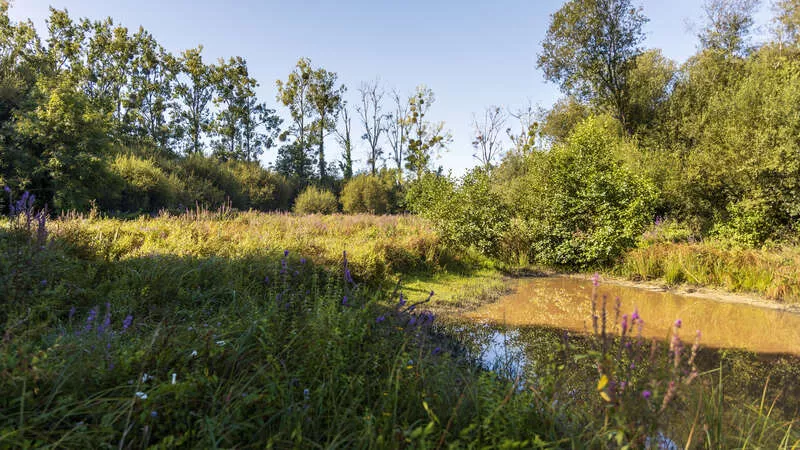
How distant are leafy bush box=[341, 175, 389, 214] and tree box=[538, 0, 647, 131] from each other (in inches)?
483

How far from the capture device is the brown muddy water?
5148mm

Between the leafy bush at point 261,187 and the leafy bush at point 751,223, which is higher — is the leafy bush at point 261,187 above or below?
above

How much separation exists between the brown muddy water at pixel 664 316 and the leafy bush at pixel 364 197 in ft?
54.8

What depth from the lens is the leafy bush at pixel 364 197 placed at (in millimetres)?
24047

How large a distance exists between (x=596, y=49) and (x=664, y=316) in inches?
679

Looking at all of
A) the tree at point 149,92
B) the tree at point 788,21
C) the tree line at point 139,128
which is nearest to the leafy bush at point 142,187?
the tree line at point 139,128

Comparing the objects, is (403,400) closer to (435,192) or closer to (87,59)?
(435,192)

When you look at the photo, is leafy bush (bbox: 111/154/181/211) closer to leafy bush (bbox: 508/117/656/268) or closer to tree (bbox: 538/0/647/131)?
leafy bush (bbox: 508/117/656/268)

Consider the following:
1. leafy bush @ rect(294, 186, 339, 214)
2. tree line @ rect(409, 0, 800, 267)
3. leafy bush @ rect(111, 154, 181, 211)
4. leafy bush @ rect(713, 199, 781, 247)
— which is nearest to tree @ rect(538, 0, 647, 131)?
tree line @ rect(409, 0, 800, 267)

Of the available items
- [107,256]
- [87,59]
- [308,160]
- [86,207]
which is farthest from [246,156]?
[107,256]

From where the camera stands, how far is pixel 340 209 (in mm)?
24906

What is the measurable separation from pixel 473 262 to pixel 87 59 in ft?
88.4

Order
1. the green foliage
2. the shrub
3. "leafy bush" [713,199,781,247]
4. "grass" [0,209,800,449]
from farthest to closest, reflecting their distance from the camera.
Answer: the shrub → "leafy bush" [713,199,781,247] → the green foliage → "grass" [0,209,800,449]

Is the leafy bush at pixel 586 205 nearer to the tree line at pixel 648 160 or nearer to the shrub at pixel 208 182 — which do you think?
the tree line at pixel 648 160
